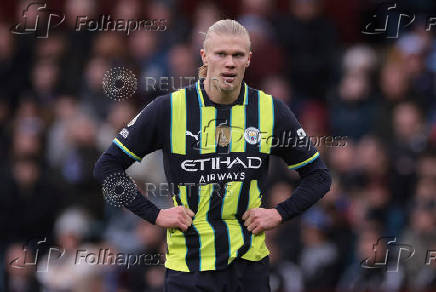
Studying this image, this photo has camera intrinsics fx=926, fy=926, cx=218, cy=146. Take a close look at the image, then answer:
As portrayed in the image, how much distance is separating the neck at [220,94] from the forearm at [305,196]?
2.38 ft

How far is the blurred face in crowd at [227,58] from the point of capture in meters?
5.71

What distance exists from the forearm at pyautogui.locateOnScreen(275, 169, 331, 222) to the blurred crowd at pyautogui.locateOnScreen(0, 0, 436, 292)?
9.12 ft

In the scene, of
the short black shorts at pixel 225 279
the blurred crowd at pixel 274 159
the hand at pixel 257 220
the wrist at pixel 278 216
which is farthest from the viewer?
the blurred crowd at pixel 274 159

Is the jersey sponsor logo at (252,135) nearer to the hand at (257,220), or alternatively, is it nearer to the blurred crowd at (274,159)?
the hand at (257,220)

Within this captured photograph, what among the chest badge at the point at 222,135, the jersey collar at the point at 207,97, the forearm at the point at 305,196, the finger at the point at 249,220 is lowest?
the finger at the point at 249,220

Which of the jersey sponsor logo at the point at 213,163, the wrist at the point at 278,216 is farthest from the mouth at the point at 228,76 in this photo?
the wrist at the point at 278,216

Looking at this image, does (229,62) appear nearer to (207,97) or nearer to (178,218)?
(207,97)

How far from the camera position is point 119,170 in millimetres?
5793

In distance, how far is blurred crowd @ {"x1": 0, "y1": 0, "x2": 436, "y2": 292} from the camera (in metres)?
9.29

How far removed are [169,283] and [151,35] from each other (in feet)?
19.9

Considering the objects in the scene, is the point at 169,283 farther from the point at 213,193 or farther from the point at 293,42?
the point at 293,42

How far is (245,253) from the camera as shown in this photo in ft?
18.9

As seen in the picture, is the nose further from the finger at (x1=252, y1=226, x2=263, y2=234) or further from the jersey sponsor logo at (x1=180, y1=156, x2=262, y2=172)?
the finger at (x1=252, y1=226, x2=263, y2=234)

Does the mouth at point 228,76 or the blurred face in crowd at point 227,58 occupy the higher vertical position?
the blurred face in crowd at point 227,58
